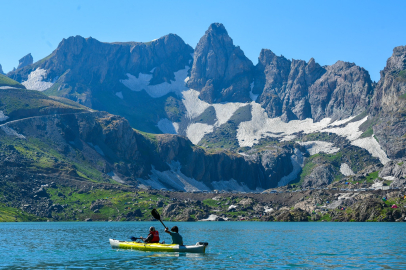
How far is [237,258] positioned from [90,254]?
26187mm

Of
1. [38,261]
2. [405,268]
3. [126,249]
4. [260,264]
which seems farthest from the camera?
[126,249]

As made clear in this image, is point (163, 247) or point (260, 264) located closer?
point (260, 264)

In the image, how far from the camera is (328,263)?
197 ft

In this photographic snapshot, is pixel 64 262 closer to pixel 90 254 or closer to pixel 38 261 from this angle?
pixel 38 261

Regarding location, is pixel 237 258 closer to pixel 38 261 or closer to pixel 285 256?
pixel 285 256

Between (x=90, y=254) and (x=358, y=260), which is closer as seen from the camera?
(x=358, y=260)


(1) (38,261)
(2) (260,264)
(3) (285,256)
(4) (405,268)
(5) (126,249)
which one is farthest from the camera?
(5) (126,249)

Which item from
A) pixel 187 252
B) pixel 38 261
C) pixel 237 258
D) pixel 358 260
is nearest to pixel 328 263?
pixel 358 260

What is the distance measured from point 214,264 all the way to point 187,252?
41.3 ft

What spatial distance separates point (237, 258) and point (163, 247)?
45.7ft

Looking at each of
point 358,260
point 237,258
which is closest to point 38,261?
point 237,258

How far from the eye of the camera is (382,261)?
60281 millimetres

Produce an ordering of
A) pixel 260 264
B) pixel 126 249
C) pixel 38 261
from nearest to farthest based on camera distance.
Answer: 1. pixel 260 264
2. pixel 38 261
3. pixel 126 249

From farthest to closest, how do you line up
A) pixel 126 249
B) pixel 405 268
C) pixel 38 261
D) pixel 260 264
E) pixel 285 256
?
pixel 126 249, pixel 285 256, pixel 38 261, pixel 260 264, pixel 405 268
